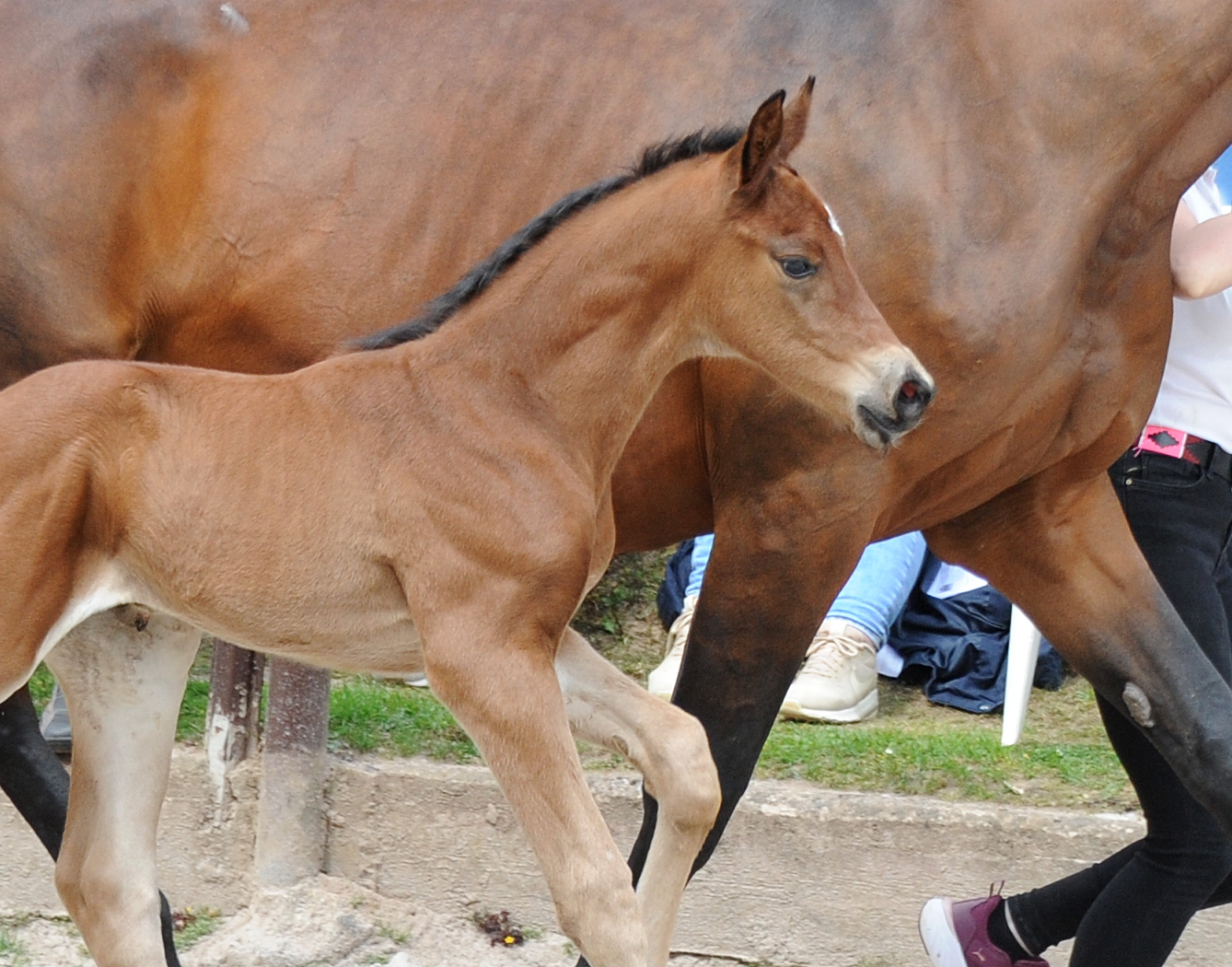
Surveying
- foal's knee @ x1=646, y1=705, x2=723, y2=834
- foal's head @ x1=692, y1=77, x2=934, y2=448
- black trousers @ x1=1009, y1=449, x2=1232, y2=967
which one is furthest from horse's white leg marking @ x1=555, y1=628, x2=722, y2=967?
black trousers @ x1=1009, y1=449, x2=1232, y2=967

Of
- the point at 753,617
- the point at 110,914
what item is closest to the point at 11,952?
the point at 110,914

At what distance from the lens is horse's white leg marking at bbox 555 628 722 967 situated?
257cm

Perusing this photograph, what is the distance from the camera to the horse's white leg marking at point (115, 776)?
2.80 metres

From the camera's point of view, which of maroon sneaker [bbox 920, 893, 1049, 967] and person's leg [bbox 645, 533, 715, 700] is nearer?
maroon sneaker [bbox 920, 893, 1049, 967]

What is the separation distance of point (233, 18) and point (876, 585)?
2.83 meters

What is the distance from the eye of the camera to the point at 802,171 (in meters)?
2.92

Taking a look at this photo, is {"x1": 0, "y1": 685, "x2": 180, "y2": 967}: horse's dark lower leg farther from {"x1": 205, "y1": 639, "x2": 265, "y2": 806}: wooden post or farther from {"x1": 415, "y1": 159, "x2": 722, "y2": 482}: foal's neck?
{"x1": 415, "y1": 159, "x2": 722, "y2": 482}: foal's neck

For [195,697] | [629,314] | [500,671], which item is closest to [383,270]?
[629,314]

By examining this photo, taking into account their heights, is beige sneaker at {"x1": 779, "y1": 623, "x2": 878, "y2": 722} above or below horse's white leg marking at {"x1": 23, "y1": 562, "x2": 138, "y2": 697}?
below

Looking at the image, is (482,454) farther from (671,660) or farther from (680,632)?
(680,632)

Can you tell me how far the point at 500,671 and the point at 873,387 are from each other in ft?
2.11

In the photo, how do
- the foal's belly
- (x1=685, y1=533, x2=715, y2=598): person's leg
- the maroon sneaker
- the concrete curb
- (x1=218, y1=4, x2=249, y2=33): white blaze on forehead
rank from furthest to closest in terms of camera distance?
(x1=685, y1=533, x2=715, y2=598): person's leg → the concrete curb → the maroon sneaker → (x1=218, y1=4, x2=249, y2=33): white blaze on forehead → the foal's belly

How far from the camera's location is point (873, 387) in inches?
92.4

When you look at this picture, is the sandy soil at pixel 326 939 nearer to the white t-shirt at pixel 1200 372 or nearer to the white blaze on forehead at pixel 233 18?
the white t-shirt at pixel 1200 372
